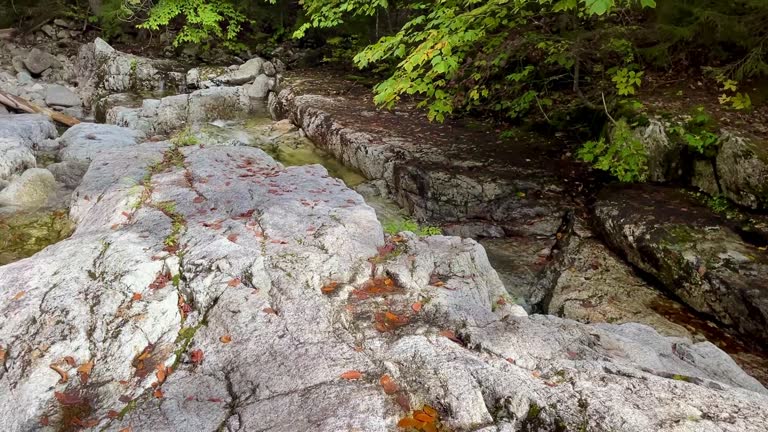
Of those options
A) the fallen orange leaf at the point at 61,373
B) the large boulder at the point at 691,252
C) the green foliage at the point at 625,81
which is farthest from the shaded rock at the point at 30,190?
the green foliage at the point at 625,81

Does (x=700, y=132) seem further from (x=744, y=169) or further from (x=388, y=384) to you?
(x=388, y=384)

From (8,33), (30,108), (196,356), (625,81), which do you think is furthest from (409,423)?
(8,33)

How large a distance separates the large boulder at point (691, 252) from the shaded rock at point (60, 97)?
43.0 ft

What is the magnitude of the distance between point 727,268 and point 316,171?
4.83 m

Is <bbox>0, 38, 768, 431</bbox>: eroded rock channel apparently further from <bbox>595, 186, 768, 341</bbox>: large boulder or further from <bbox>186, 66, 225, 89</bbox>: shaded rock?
<bbox>186, 66, 225, 89</bbox>: shaded rock

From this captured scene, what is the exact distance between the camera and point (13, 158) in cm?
666

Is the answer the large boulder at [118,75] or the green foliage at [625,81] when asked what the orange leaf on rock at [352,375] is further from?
the large boulder at [118,75]

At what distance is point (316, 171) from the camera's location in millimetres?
6023

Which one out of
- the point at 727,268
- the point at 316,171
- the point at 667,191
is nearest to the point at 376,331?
the point at 316,171

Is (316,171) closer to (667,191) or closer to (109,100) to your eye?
(667,191)

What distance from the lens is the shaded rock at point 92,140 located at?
692cm

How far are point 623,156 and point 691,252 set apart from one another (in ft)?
7.01

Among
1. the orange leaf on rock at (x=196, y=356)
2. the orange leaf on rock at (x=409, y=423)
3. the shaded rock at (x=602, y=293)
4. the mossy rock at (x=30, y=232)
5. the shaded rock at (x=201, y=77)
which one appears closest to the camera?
the orange leaf on rock at (x=409, y=423)

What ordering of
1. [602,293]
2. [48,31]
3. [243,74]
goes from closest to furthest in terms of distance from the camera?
[602,293], [243,74], [48,31]
